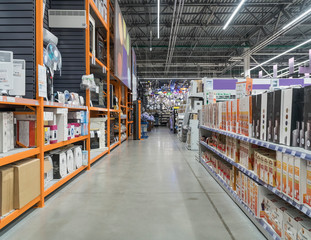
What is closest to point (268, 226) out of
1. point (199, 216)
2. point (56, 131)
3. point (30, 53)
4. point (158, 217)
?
point (199, 216)

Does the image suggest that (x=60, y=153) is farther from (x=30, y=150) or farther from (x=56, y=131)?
(x=30, y=150)

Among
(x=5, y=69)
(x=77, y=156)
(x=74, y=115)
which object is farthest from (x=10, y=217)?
(x=74, y=115)

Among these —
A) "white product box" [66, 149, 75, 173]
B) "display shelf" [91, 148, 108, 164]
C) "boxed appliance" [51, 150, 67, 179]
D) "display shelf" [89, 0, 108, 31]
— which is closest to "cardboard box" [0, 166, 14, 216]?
"boxed appliance" [51, 150, 67, 179]

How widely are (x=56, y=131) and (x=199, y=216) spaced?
2.27 m

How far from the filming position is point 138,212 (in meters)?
2.60

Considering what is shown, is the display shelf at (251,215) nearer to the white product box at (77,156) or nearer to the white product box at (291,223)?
the white product box at (291,223)

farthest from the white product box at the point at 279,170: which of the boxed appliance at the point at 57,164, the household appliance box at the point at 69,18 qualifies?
the household appliance box at the point at 69,18

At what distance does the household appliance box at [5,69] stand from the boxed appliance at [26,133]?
0.65 m

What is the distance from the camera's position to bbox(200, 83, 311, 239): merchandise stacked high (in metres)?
1.53

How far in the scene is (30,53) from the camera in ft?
8.87

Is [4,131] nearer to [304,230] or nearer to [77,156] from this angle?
[77,156]

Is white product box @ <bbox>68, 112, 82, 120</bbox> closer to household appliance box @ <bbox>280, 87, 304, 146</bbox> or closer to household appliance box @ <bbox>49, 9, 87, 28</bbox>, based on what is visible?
household appliance box @ <bbox>49, 9, 87, 28</bbox>

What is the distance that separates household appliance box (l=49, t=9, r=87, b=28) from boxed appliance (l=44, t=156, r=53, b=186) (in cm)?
263

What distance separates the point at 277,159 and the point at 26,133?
8.97ft
